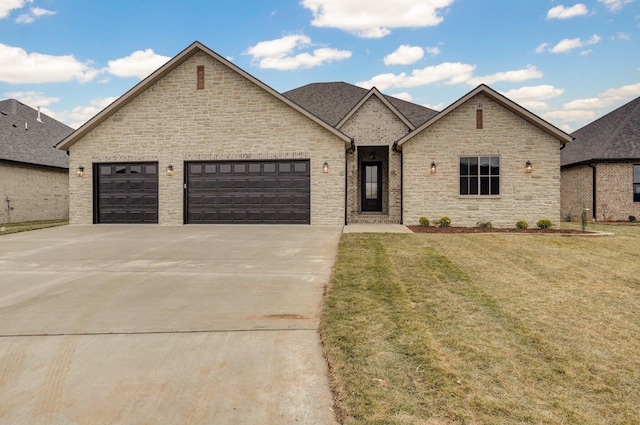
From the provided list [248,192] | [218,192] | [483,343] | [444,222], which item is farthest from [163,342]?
[444,222]

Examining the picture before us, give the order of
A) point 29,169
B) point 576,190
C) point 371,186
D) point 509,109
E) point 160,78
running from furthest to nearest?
1. point 576,190
2. point 29,169
3. point 371,186
4. point 160,78
5. point 509,109

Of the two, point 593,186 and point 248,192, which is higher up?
point 593,186

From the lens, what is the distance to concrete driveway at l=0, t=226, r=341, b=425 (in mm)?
2332

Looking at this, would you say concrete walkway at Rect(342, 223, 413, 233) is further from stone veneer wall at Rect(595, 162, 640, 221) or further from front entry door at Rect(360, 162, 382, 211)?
stone veneer wall at Rect(595, 162, 640, 221)

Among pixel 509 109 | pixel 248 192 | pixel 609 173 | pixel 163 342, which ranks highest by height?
pixel 509 109

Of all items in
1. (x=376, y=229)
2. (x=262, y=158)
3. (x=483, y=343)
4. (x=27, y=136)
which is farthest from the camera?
(x=27, y=136)

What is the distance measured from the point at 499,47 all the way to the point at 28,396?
87.6 ft

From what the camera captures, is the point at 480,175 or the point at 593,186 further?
the point at 593,186

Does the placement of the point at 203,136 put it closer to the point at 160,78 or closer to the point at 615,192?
the point at 160,78

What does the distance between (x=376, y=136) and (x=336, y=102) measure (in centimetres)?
458

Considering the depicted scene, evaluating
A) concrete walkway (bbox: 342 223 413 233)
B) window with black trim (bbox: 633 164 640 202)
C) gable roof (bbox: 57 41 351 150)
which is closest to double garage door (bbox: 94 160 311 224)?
gable roof (bbox: 57 41 351 150)

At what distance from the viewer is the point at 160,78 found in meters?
15.6

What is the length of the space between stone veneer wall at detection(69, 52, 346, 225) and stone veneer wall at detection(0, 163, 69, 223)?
668 centimetres

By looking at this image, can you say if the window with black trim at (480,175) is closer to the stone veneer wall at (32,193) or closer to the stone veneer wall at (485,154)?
the stone veneer wall at (485,154)
